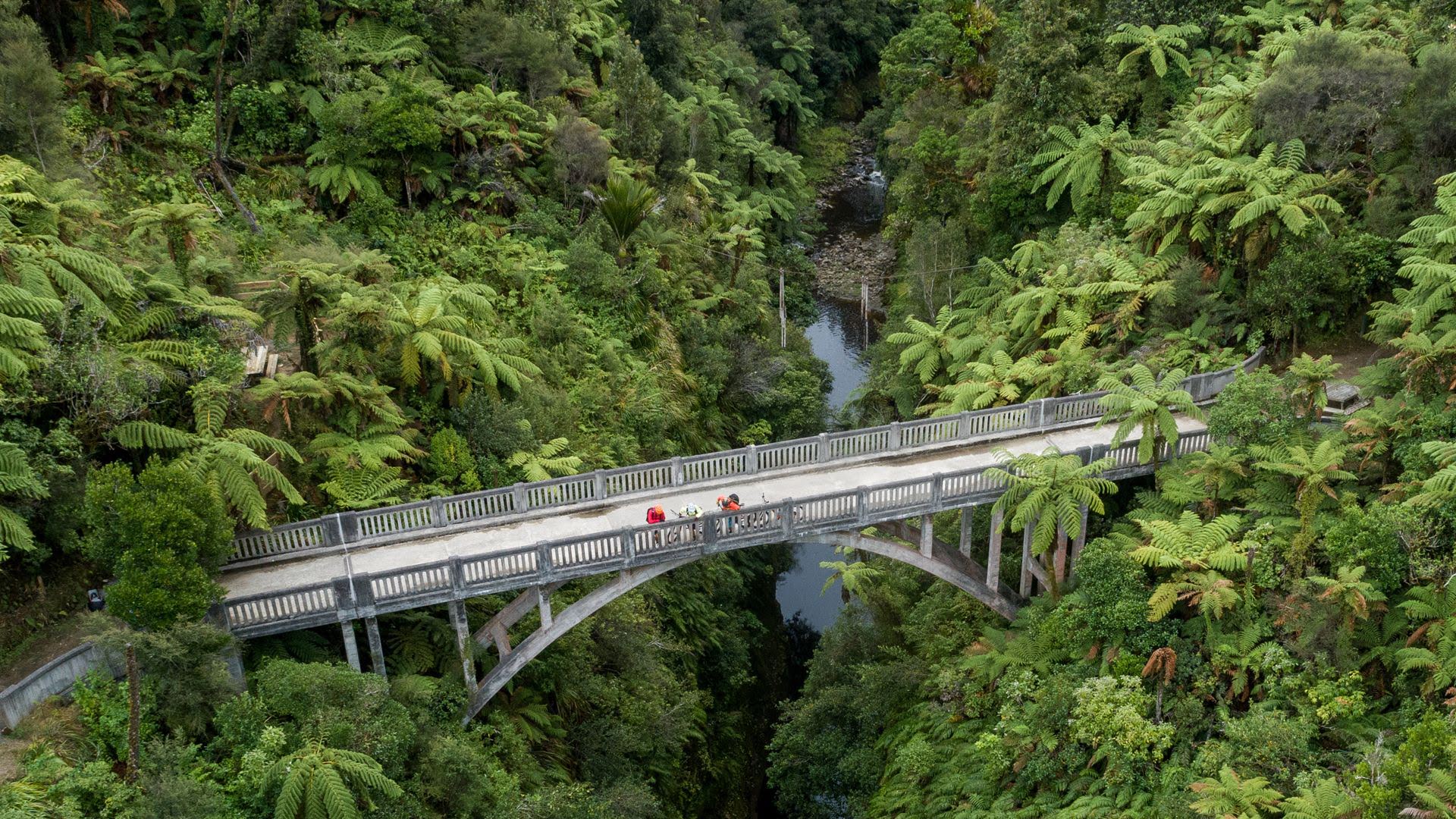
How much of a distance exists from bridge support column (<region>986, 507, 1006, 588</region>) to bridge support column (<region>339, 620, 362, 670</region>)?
1142 cm

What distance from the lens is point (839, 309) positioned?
157 feet

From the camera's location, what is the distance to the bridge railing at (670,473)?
58.5ft

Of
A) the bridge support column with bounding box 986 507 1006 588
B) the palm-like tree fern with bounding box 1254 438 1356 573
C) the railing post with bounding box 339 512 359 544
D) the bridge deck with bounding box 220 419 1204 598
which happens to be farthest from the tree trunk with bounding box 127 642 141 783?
the palm-like tree fern with bounding box 1254 438 1356 573

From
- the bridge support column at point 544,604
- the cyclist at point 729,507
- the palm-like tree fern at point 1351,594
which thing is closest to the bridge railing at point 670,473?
the cyclist at point 729,507

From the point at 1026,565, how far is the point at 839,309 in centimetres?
2841

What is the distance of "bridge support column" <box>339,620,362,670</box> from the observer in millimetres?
16406

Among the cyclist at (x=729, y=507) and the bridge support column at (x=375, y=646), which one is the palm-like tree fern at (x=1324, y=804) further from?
the bridge support column at (x=375, y=646)

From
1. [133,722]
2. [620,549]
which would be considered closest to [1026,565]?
[620,549]

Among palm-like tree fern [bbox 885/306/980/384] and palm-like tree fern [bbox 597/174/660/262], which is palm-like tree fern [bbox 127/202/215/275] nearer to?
palm-like tree fern [bbox 597/174/660/262]

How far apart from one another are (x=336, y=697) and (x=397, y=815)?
192 cm

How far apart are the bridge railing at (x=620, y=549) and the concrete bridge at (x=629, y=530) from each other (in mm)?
26

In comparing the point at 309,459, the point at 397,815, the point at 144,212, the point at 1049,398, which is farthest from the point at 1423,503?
the point at 144,212

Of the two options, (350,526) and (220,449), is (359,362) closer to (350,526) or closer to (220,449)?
(350,526)

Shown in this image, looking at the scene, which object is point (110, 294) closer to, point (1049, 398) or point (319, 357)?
point (319, 357)
